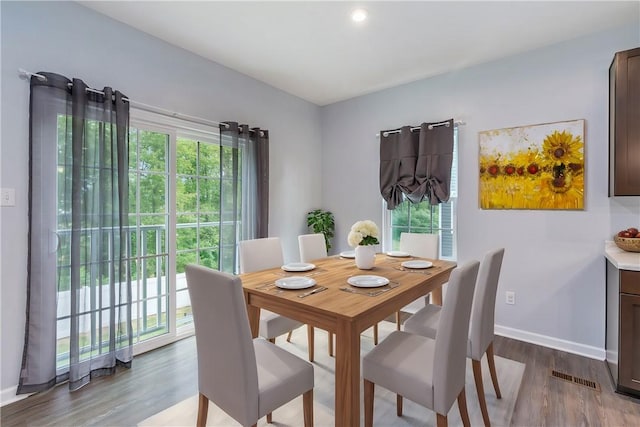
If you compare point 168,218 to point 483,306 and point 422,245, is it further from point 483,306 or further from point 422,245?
point 483,306

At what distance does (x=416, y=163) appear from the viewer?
345 cm

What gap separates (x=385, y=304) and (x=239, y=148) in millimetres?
2310

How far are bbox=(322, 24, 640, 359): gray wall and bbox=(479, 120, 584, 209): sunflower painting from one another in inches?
2.6

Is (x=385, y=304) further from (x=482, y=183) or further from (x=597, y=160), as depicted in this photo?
(x=597, y=160)

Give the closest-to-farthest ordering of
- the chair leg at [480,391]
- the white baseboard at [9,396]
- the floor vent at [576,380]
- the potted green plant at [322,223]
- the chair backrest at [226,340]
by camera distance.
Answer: the chair backrest at [226,340]
the chair leg at [480,391]
the white baseboard at [9,396]
the floor vent at [576,380]
the potted green plant at [322,223]

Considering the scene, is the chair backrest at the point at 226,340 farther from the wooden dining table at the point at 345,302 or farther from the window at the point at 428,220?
the window at the point at 428,220

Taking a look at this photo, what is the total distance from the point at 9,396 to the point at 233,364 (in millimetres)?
1789

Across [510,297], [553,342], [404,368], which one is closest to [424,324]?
[404,368]

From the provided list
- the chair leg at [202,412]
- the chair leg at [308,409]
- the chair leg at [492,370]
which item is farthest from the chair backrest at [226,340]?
the chair leg at [492,370]

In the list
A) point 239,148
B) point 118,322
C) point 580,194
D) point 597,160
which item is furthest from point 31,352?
point 597,160

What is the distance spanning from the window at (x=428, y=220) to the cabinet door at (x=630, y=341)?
1.43 metres

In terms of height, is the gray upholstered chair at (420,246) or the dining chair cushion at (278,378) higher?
the gray upholstered chair at (420,246)

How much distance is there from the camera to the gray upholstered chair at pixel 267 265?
2.16 m

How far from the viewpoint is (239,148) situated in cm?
321
